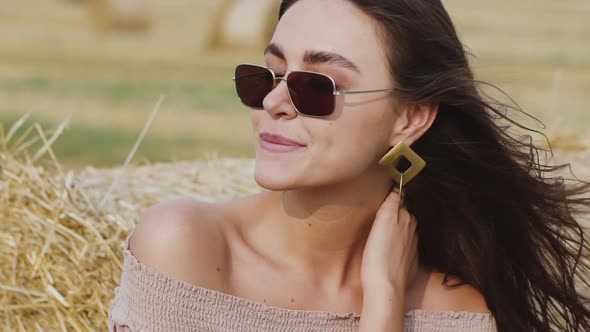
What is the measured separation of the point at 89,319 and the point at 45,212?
533 mm

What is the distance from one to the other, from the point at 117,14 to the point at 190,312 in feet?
42.7

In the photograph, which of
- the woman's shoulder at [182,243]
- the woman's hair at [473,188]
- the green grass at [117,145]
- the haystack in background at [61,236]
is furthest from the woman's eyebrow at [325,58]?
the green grass at [117,145]

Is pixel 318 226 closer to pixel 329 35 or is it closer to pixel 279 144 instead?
pixel 279 144

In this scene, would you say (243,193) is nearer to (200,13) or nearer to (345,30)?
(345,30)

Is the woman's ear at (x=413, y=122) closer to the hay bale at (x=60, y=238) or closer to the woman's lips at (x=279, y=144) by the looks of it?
the woman's lips at (x=279, y=144)

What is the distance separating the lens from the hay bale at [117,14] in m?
15.4

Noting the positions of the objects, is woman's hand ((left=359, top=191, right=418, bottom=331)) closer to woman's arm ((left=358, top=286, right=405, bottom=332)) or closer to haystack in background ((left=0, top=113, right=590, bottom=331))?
woman's arm ((left=358, top=286, right=405, bottom=332))

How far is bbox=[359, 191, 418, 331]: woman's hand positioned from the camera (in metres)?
3.07

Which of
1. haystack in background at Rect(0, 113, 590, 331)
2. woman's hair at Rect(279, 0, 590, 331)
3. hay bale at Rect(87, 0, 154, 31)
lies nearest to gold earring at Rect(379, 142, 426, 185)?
woman's hair at Rect(279, 0, 590, 331)

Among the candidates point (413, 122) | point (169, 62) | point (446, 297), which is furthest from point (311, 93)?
point (169, 62)

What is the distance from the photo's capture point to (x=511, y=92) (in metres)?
3.43

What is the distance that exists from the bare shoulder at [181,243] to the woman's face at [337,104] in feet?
0.67

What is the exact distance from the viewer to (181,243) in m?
2.80

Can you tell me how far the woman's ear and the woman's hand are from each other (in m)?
0.23
